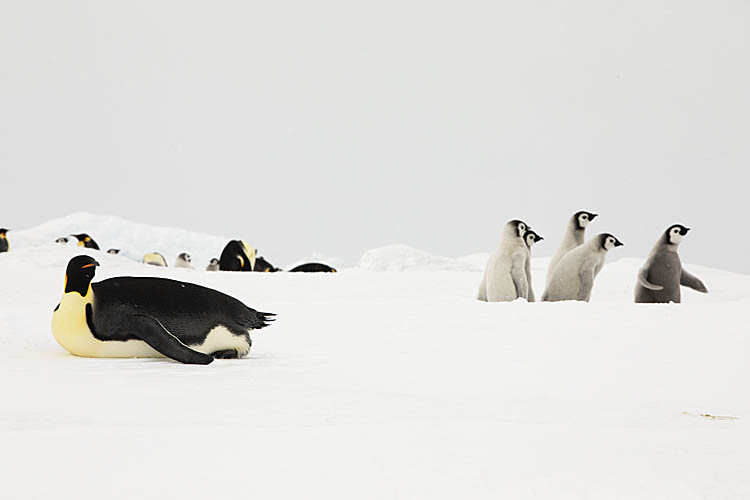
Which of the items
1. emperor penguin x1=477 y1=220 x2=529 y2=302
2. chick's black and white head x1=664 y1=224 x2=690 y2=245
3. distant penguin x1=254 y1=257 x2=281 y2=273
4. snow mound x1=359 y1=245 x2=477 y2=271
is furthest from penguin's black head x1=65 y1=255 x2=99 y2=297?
snow mound x1=359 y1=245 x2=477 y2=271

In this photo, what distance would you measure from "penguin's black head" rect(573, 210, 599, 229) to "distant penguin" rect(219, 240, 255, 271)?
6167 millimetres

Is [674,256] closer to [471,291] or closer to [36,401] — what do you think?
[471,291]

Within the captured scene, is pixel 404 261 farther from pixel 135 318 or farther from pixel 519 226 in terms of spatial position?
pixel 135 318

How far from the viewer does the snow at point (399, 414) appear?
1324mm

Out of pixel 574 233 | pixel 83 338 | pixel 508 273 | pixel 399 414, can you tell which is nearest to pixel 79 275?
pixel 83 338

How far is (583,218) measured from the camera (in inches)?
304

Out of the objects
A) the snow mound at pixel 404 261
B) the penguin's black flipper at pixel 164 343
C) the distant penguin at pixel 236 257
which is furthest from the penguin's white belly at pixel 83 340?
the snow mound at pixel 404 261

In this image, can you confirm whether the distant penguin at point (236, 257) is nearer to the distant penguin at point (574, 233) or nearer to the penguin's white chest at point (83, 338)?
the distant penguin at point (574, 233)

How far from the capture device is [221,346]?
9.96ft

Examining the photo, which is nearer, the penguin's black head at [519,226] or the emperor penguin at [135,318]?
the emperor penguin at [135,318]

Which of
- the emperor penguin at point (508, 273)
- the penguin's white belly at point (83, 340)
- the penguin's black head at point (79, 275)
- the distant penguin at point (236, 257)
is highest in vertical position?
the penguin's black head at point (79, 275)

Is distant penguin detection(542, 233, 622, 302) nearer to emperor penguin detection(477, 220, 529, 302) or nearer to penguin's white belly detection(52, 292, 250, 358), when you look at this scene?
emperor penguin detection(477, 220, 529, 302)

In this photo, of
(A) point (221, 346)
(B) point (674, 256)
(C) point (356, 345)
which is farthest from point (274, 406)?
(B) point (674, 256)

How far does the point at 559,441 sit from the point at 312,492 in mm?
637
